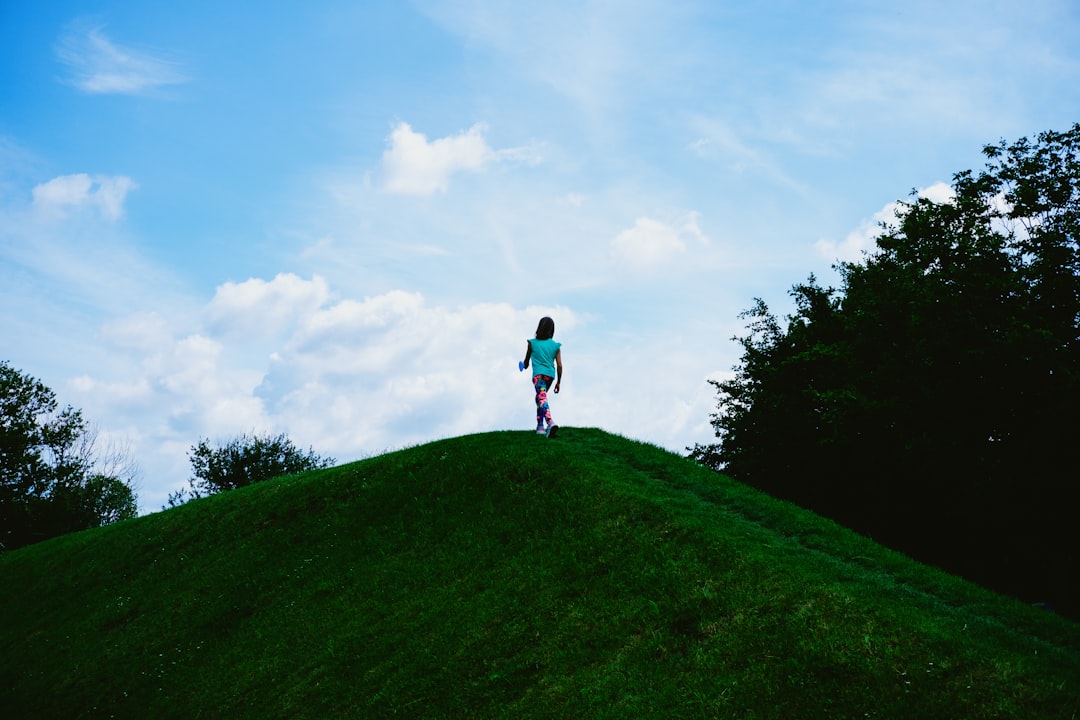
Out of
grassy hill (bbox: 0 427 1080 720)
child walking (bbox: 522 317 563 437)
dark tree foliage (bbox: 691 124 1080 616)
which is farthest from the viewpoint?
dark tree foliage (bbox: 691 124 1080 616)

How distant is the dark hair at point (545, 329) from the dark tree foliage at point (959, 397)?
16.1m

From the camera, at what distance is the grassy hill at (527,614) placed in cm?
927

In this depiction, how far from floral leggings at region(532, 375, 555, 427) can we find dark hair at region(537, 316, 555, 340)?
1.03 meters

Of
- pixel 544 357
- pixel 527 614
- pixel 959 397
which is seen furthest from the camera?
pixel 959 397

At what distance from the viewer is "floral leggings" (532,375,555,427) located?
19.0m

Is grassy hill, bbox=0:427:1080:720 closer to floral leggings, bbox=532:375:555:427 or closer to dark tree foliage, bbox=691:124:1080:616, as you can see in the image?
floral leggings, bbox=532:375:555:427

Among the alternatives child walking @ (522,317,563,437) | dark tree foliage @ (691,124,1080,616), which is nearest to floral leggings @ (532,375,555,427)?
child walking @ (522,317,563,437)

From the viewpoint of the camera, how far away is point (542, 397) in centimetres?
1953

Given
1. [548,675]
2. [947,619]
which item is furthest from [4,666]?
[947,619]

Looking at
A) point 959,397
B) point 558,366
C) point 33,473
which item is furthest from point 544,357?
point 33,473

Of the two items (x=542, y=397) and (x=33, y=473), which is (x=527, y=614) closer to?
(x=542, y=397)

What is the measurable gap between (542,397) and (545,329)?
72.8 inches

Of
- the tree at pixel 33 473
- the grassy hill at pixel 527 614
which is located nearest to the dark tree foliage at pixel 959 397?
the grassy hill at pixel 527 614

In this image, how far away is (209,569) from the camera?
20.2 m
